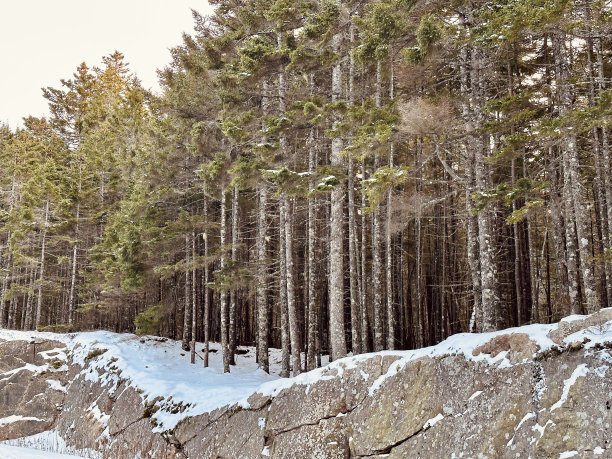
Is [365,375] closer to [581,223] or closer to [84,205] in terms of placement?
[581,223]

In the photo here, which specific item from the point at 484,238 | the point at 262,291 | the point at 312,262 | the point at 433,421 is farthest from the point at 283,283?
the point at 433,421

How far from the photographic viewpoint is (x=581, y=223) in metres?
9.40

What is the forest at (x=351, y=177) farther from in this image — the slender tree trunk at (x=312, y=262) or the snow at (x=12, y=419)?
the snow at (x=12, y=419)

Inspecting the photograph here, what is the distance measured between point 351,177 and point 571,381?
735 cm

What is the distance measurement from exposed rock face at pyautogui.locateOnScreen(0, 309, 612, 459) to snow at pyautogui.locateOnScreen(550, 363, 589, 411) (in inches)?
0.4

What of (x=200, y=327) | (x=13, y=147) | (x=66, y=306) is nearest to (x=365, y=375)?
(x=200, y=327)

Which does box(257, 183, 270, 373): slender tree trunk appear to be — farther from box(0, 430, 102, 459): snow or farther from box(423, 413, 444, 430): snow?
box(423, 413, 444, 430): snow

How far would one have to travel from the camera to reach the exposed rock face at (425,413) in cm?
545

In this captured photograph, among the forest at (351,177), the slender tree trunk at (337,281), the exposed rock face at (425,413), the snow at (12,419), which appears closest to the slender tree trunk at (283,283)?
the forest at (351,177)

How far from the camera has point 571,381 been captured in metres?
5.58

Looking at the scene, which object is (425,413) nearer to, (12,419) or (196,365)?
(196,365)

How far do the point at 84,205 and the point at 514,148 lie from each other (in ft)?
75.9

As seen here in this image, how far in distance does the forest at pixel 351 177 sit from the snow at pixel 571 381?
264 centimetres

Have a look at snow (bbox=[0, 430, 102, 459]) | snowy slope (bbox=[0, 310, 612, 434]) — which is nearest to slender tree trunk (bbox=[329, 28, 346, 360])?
snowy slope (bbox=[0, 310, 612, 434])
